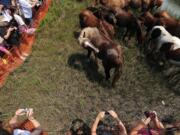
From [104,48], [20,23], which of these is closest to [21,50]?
[20,23]

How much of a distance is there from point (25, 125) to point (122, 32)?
21.9ft

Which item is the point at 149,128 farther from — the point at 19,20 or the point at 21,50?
the point at 19,20

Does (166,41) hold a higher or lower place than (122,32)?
higher

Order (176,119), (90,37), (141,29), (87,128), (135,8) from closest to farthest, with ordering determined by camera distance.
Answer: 1. (87,128)
2. (176,119)
3. (90,37)
4. (141,29)
5. (135,8)

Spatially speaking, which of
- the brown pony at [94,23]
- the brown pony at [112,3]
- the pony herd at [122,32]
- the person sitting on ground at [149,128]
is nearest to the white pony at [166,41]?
the pony herd at [122,32]

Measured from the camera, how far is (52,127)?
11609mm

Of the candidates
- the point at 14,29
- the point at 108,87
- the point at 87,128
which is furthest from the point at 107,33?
the point at 87,128

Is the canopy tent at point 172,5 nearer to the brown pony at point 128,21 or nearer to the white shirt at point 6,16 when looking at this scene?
the brown pony at point 128,21

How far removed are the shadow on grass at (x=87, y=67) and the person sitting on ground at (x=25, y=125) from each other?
3981 mm

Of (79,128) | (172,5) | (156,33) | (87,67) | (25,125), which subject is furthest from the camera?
(172,5)

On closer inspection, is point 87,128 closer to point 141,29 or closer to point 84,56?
point 84,56

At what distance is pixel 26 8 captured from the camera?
14.1m

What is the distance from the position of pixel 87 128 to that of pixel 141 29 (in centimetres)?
496

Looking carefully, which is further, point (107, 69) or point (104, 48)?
point (107, 69)
